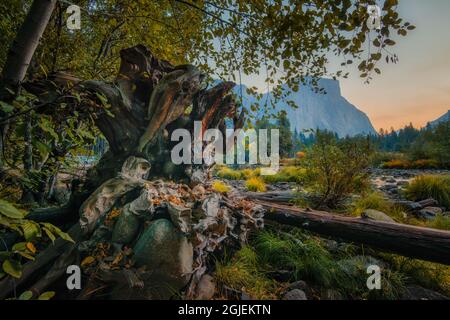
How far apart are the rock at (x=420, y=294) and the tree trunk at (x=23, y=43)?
469 cm

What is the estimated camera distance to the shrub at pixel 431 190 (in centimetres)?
761

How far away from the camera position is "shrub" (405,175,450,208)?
7.61 meters

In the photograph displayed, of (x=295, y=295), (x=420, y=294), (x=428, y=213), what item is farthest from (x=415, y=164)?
(x=295, y=295)

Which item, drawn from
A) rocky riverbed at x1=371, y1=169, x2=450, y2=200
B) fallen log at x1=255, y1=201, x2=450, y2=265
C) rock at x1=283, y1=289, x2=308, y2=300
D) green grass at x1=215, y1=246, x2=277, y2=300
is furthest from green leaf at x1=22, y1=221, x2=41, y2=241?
rocky riverbed at x1=371, y1=169, x2=450, y2=200

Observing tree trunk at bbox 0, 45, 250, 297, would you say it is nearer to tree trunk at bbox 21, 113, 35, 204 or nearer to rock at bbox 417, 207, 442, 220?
tree trunk at bbox 21, 113, 35, 204

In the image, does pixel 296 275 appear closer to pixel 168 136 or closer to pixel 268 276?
pixel 268 276

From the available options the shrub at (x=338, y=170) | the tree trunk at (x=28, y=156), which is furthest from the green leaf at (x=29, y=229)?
the shrub at (x=338, y=170)

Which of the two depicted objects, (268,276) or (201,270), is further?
(268,276)

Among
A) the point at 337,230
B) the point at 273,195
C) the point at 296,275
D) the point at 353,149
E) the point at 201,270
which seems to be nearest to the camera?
the point at 201,270

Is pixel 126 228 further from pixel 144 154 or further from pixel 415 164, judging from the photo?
A: pixel 415 164
